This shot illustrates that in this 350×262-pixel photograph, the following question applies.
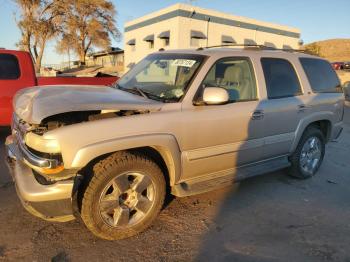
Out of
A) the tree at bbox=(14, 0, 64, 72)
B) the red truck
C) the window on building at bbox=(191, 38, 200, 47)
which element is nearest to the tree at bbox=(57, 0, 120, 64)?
the tree at bbox=(14, 0, 64, 72)

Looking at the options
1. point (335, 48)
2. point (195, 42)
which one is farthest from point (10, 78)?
point (335, 48)

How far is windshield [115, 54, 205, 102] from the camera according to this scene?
382 cm

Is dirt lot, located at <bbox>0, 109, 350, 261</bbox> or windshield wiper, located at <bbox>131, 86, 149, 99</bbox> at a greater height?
windshield wiper, located at <bbox>131, 86, 149, 99</bbox>

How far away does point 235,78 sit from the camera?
14.3 feet

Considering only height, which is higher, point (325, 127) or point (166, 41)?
point (166, 41)

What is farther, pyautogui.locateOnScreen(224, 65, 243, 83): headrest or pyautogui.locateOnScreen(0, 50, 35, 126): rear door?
pyautogui.locateOnScreen(0, 50, 35, 126): rear door

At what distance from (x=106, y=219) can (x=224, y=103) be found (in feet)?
5.82

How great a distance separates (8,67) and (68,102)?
4400mm

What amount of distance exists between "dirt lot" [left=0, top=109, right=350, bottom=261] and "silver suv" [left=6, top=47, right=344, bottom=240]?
0.27m

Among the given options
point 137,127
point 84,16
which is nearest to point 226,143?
point 137,127

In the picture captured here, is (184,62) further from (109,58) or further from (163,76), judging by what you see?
(109,58)

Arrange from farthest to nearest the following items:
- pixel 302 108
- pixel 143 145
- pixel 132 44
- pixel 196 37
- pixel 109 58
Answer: pixel 109 58, pixel 132 44, pixel 196 37, pixel 302 108, pixel 143 145

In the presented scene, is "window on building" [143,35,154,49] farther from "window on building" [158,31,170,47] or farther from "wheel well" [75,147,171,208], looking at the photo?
"wheel well" [75,147,171,208]

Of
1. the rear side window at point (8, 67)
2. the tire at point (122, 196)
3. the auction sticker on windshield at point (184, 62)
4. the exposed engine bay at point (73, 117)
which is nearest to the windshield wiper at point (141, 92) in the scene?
the exposed engine bay at point (73, 117)
